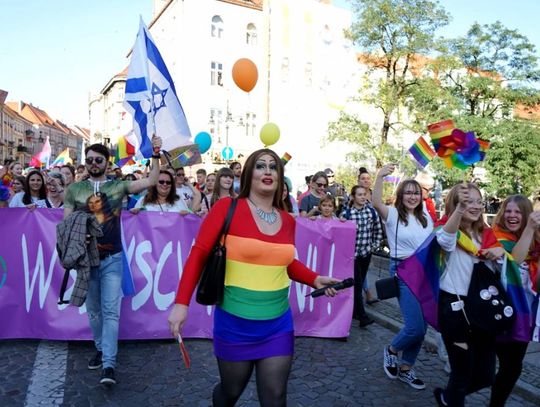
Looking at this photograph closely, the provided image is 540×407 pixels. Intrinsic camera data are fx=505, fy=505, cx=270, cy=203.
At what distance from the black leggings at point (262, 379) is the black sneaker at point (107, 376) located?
1.59 metres

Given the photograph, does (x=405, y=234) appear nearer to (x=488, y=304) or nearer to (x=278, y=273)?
(x=488, y=304)

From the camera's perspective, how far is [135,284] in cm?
524

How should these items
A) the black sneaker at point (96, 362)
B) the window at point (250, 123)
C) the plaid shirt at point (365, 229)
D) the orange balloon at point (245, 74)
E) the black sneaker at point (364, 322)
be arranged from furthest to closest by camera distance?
1. the window at point (250, 123)
2. the orange balloon at point (245, 74)
3. the plaid shirt at point (365, 229)
4. the black sneaker at point (364, 322)
5. the black sneaker at point (96, 362)

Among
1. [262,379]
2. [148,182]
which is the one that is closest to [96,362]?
[148,182]

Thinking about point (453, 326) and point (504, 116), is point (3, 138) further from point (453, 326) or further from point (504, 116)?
point (453, 326)

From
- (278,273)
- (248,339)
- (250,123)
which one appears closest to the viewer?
(248,339)

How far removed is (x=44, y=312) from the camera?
5.10 meters

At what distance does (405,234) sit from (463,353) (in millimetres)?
1537

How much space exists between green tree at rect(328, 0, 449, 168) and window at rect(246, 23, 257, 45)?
14.4 metres

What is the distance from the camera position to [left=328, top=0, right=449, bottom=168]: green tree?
19.3 meters

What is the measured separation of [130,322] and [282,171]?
3.11 meters

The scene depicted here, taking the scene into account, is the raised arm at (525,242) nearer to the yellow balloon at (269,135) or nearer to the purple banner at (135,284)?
the purple banner at (135,284)

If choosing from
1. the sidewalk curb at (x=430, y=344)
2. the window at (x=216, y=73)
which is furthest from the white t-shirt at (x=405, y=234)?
the window at (x=216, y=73)

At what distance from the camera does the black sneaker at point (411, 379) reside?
418 cm
